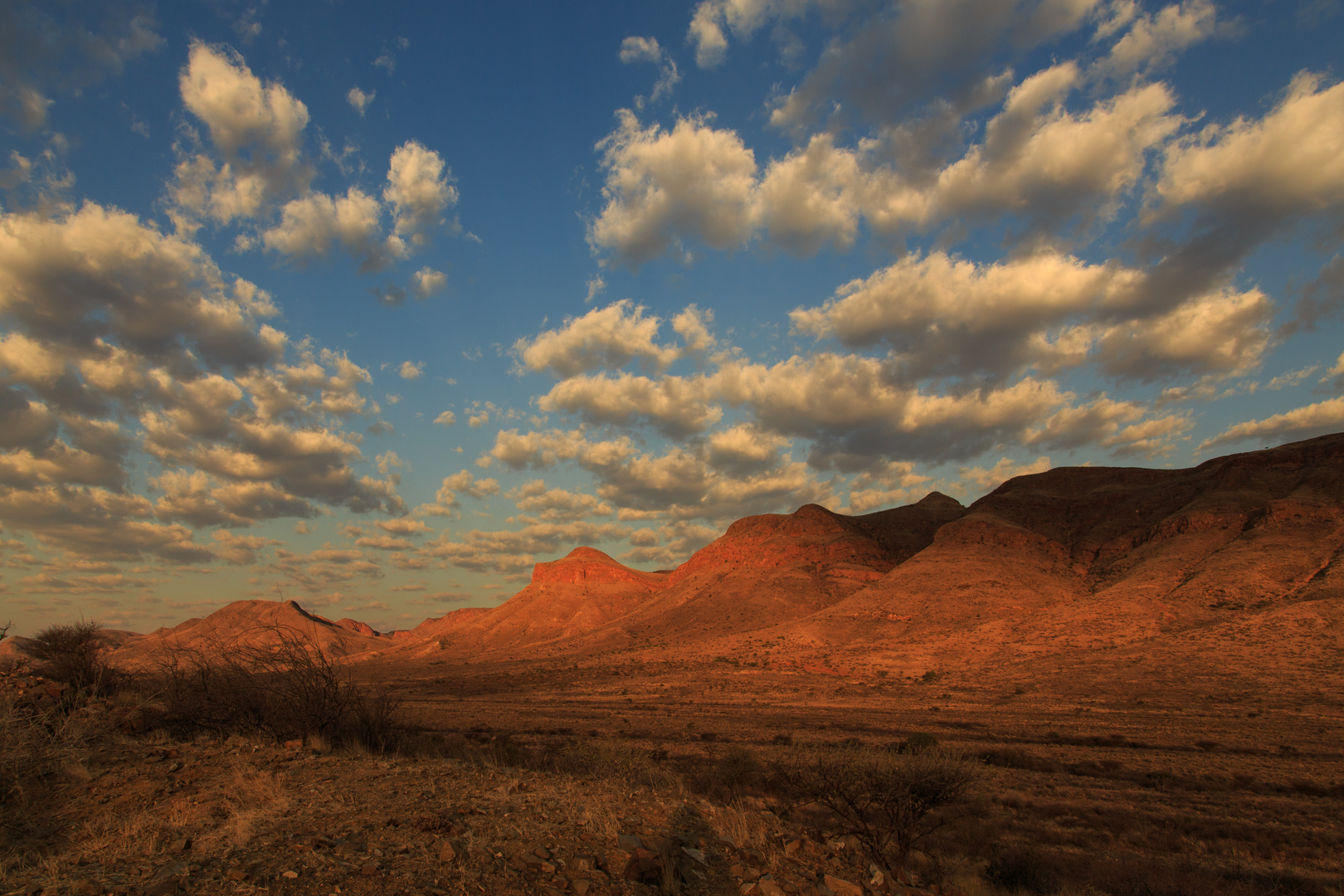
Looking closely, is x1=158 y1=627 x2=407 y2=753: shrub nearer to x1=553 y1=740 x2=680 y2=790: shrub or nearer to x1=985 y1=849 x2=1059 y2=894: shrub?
x1=553 y1=740 x2=680 y2=790: shrub

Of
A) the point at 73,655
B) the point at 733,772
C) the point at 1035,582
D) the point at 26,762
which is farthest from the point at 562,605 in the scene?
the point at 26,762

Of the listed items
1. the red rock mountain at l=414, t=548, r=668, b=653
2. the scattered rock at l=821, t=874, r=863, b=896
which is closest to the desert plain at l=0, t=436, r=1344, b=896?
the scattered rock at l=821, t=874, r=863, b=896

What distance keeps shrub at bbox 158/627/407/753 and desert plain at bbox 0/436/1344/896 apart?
0.23 metres

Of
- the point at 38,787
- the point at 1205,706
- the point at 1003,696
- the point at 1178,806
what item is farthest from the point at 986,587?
the point at 38,787

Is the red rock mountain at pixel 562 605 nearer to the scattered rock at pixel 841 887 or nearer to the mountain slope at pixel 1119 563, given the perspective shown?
the mountain slope at pixel 1119 563

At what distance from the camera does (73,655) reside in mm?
21594

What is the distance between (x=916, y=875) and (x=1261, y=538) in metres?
70.7

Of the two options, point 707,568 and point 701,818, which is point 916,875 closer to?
point 701,818

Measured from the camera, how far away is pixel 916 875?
10367 mm

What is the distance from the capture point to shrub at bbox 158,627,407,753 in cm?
1526

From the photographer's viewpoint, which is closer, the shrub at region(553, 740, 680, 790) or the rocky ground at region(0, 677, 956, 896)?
the rocky ground at region(0, 677, 956, 896)

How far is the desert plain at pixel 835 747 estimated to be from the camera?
8.11 metres

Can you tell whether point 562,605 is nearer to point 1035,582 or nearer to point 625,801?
point 1035,582

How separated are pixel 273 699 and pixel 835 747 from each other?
742 inches
